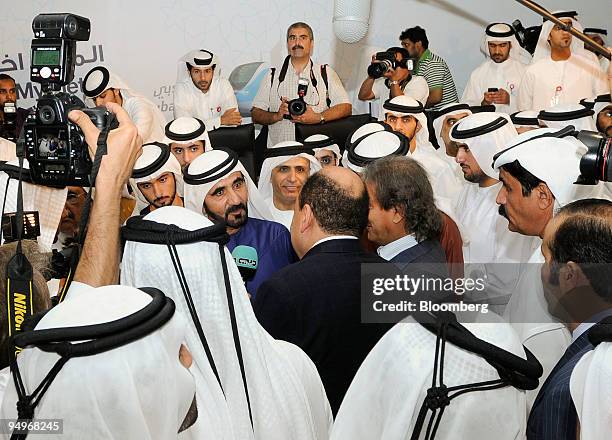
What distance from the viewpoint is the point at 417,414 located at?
1.72 meters

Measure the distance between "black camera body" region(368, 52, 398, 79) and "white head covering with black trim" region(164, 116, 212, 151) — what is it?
69.0 inches

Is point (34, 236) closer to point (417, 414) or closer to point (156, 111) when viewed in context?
point (417, 414)

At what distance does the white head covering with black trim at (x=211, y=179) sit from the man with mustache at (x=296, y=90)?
265 cm

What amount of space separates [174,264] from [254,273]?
145 centimetres

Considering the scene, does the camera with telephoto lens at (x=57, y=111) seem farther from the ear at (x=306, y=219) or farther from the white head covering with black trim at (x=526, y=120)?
the white head covering with black trim at (x=526, y=120)

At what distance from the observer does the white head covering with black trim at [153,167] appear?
15.7 feet

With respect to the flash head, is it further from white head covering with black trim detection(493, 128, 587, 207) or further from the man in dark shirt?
white head covering with black trim detection(493, 128, 587, 207)

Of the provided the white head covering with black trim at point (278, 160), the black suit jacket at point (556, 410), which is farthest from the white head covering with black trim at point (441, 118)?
the black suit jacket at point (556, 410)

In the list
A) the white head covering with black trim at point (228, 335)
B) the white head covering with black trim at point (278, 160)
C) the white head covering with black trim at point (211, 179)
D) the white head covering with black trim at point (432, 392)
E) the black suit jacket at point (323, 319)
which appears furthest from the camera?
the white head covering with black trim at point (278, 160)

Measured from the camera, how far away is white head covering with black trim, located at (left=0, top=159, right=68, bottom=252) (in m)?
3.16

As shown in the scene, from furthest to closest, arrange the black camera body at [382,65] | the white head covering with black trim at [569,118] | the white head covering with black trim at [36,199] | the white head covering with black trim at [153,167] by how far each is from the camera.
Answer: the black camera body at [382,65] < the white head covering with black trim at [569,118] < the white head covering with black trim at [153,167] < the white head covering with black trim at [36,199]

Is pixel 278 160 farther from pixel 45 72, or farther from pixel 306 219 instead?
pixel 45 72

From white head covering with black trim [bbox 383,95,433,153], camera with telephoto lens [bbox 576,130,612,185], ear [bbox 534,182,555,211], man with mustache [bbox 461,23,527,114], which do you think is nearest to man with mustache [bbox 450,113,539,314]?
ear [bbox 534,182,555,211]

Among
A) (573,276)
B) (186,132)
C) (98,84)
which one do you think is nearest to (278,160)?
(186,132)
